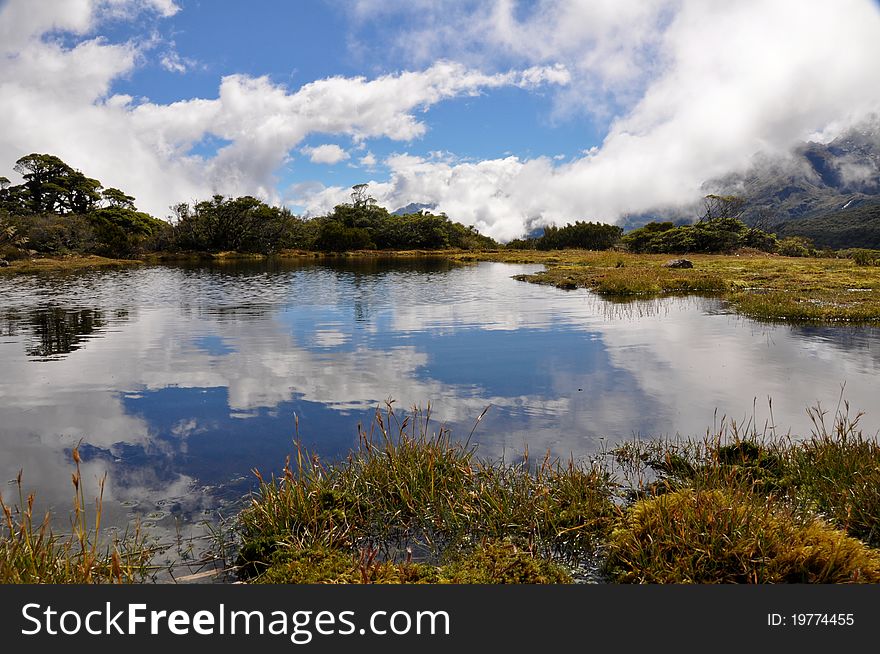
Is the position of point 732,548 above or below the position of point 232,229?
below

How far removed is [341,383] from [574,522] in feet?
33.0

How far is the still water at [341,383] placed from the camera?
33.7 ft

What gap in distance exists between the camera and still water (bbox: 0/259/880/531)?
10266mm

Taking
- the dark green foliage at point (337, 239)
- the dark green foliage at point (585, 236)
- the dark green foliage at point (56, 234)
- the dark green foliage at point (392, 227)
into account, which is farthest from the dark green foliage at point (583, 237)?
the dark green foliage at point (56, 234)

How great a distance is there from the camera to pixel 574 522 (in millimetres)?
7215

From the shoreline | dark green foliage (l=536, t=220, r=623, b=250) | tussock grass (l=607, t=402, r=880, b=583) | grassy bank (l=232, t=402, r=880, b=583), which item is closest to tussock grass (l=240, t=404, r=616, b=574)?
grassy bank (l=232, t=402, r=880, b=583)

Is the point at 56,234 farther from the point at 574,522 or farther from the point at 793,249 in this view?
the point at 793,249

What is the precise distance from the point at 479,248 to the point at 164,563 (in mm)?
171039

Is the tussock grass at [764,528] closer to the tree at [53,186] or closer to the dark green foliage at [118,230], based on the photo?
the dark green foliage at [118,230]

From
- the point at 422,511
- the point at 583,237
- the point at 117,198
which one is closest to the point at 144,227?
the point at 117,198

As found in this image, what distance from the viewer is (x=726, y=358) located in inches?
754

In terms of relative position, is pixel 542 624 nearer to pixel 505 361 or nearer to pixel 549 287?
pixel 505 361

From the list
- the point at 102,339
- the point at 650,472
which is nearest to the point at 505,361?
the point at 650,472

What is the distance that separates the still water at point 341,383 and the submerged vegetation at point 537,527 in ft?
6.02
